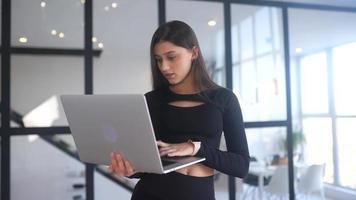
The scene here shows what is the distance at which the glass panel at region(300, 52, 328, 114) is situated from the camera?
3.75 m

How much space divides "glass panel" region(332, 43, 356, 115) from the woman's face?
327 centimetres

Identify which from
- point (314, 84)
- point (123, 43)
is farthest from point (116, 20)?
point (314, 84)

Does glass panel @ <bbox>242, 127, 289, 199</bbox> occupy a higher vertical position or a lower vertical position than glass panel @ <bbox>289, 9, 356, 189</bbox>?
lower

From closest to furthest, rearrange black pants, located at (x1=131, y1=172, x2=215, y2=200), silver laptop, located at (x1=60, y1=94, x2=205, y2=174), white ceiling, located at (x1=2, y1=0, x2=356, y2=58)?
silver laptop, located at (x1=60, y1=94, x2=205, y2=174) < black pants, located at (x1=131, y1=172, x2=215, y2=200) < white ceiling, located at (x1=2, y1=0, x2=356, y2=58)

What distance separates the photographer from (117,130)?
92cm

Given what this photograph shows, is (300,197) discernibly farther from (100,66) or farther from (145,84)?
(100,66)

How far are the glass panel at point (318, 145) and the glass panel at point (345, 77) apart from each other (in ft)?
1.06

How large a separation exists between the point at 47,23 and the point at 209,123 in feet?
6.29

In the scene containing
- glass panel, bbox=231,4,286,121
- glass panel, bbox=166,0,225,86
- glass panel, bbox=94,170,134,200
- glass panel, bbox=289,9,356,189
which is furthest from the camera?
glass panel, bbox=289,9,356,189

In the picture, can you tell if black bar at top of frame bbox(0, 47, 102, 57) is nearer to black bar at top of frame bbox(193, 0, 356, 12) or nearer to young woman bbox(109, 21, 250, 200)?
black bar at top of frame bbox(193, 0, 356, 12)

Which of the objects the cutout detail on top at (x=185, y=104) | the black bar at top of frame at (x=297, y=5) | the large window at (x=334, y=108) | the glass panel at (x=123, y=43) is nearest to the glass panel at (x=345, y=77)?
the large window at (x=334, y=108)

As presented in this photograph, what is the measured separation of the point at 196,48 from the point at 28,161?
1909 mm

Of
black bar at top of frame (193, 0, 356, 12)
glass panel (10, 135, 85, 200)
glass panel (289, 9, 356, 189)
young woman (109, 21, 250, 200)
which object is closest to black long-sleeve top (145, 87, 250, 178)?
young woman (109, 21, 250, 200)

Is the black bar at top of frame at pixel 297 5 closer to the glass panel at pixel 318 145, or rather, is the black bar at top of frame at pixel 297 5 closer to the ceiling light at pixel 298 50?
the ceiling light at pixel 298 50
